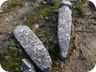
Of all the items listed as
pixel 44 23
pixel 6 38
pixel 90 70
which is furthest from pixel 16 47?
pixel 90 70

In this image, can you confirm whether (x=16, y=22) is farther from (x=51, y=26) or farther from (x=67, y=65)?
(x=67, y=65)

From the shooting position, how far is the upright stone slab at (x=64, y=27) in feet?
27.9

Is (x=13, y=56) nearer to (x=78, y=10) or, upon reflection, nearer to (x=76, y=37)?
(x=76, y=37)

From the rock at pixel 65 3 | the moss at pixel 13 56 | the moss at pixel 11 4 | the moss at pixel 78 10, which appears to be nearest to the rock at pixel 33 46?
the moss at pixel 13 56

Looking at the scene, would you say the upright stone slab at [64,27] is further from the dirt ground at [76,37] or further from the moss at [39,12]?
the moss at [39,12]

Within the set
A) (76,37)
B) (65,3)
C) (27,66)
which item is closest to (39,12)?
(65,3)

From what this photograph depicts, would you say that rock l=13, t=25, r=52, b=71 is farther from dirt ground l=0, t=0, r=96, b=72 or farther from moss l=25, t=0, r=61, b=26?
moss l=25, t=0, r=61, b=26

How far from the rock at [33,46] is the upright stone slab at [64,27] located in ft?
1.29

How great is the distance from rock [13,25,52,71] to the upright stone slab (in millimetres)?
393

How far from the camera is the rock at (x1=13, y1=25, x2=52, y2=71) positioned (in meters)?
8.16

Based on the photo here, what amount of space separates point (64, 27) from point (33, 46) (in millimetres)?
940

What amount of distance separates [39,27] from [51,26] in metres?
0.27

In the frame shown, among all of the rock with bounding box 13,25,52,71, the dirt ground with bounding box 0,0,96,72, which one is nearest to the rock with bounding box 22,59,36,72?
the rock with bounding box 13,25,52,71

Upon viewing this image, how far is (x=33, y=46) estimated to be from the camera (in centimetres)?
845
